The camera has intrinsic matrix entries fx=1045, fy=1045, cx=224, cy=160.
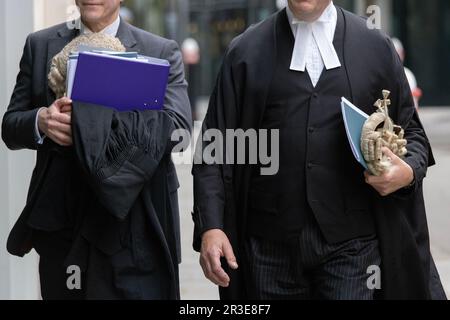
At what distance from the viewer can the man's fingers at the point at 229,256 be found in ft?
11.1

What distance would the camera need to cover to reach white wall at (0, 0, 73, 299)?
5.14 m

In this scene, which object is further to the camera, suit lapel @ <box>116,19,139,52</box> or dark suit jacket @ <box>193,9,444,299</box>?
suit lapel @ <box>116,19,139,52</box>

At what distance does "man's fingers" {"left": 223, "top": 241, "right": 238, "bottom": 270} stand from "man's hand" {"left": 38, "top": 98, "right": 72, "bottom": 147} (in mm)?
663

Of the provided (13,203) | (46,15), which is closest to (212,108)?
(13,203)

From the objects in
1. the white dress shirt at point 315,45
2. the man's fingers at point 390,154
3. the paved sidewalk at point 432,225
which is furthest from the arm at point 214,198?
the paved sidewalk at point 432,225

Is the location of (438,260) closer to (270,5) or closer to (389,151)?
(389,151)

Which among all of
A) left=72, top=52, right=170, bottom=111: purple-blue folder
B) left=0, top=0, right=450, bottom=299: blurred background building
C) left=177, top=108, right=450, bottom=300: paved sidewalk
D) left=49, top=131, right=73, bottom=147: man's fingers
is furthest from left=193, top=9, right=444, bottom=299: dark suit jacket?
left=177, top=108, right=450, bottom=300: paved sidewalk

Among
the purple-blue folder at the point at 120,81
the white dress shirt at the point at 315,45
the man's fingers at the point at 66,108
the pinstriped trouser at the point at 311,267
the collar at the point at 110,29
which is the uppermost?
the collar at the point at 110,29

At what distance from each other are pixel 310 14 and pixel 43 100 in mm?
1054

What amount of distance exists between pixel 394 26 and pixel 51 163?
74.9 ft

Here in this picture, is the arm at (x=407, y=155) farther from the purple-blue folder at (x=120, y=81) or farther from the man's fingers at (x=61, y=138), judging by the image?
the man's fingers at (x=61, y=138)

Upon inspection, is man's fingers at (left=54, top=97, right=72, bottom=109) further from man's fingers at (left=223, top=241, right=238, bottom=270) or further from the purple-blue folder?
man's fingers at (left=223, top=241, right=238, bottom=270)

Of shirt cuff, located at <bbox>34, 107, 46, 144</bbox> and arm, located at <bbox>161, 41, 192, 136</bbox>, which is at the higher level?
arm, located at <bbox>161, 41, 192, 136</bbox>

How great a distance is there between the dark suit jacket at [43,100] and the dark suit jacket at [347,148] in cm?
33
